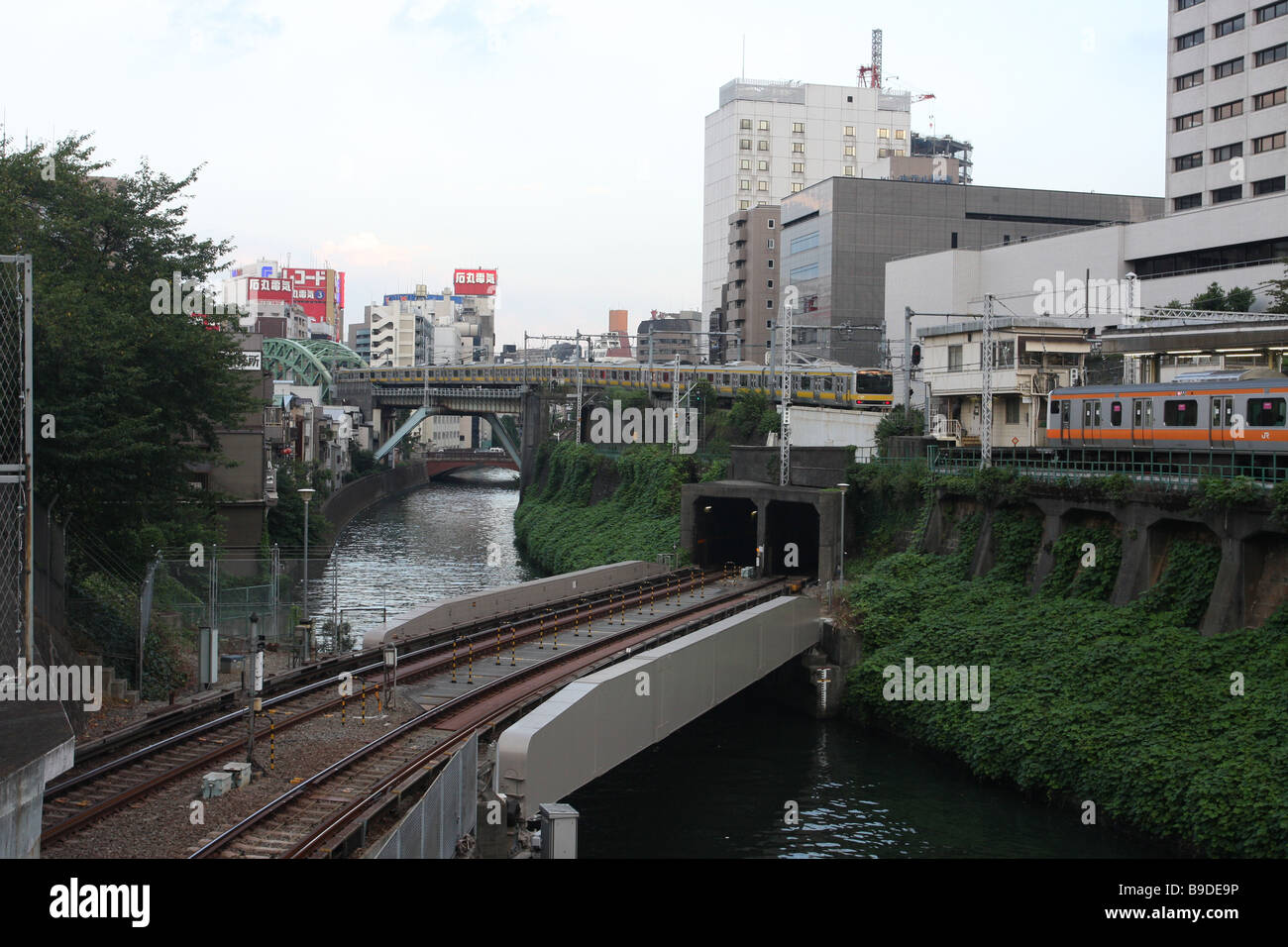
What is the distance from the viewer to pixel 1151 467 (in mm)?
24953

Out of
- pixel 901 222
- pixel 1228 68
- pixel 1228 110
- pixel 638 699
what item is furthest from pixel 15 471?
pixel 901 222

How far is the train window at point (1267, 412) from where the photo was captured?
23672mm

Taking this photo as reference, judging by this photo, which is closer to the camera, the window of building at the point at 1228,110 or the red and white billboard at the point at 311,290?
the window of building at the point at 1228,110

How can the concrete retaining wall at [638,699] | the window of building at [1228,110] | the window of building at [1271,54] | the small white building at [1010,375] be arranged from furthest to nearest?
the window of building at [1228,110], the window of building at [1271,54], the small white building at [1010,375], the concrete retaining wall at [638,699]

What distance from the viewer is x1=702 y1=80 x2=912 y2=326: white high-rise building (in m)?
118

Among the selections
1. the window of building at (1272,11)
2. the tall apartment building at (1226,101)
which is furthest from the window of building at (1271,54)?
the window of building at (1272,11)

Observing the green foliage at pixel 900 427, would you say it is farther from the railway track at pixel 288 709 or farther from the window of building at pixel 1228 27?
the window of building at pixel 1228 27

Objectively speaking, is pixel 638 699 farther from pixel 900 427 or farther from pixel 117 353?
pixel 900 427

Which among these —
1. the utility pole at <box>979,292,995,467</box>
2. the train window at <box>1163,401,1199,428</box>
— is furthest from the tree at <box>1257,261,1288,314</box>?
the train window at <box>1163,401,1199,428</box>

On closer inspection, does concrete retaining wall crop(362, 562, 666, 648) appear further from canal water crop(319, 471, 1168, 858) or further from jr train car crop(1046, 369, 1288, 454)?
jr train car crop(1046, 369, 1288, 454)

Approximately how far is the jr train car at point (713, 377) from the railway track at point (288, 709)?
83.0 ft

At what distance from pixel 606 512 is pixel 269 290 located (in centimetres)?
13423

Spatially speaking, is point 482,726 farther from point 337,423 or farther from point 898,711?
point 337,423
